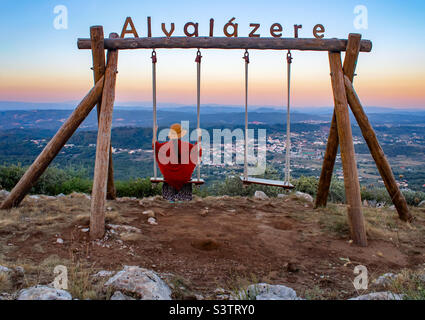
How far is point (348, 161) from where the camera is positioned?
576 cm

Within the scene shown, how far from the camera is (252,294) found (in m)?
3.32

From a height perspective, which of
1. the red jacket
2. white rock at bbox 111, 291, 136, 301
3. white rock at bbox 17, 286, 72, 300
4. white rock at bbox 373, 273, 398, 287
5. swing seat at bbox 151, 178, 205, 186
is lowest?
white rock at bbox 373, 273, 398, 287

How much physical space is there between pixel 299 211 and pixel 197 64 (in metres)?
3.41

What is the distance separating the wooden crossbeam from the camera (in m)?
6.06

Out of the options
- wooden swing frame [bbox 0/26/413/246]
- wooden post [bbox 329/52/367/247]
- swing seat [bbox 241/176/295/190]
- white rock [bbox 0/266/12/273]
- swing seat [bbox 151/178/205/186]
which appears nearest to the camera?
white rock [bbox 0/266/12/273]

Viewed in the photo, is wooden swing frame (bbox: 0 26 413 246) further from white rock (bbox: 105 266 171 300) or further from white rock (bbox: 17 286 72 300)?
white rock (bbox: 17 286 72 300)

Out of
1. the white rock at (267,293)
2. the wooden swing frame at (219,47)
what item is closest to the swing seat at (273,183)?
the wooden swing frame at (219,47)

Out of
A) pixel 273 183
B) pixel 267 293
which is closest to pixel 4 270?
pixel 267 293

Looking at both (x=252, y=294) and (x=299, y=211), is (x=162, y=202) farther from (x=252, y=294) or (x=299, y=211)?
(x=252, y=294)

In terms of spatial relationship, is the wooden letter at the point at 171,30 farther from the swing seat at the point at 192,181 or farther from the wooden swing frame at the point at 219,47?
the swing seat at the point at 192,181

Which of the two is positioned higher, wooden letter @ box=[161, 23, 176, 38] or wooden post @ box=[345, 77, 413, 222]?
wooden letter @ box=[161, 23, 176, 38]

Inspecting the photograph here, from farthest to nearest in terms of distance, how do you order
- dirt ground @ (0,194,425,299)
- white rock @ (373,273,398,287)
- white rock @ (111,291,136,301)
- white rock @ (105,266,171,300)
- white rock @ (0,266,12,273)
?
dirt ground @ (0,194,425,299) < white rock @ (373,273,398,287) < white rock @ (0,266,12,273) < white rock @ (105,266,171,300) < white rock @ (111,291,136,301)

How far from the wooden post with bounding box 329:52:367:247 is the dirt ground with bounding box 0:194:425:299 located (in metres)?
0.27

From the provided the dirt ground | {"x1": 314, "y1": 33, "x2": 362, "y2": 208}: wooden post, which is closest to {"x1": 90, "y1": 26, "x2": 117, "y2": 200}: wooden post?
the dirt ground
